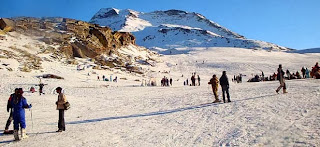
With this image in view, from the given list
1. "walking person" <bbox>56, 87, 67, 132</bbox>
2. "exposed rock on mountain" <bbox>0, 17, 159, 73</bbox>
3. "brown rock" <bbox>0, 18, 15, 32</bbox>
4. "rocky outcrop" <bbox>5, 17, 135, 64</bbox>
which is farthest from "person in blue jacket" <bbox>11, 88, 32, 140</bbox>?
"brown rock" <bbox>0, 18, 15, 32</bbox>

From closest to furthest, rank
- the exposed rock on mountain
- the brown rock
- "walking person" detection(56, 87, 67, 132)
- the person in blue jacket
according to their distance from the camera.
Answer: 1. the person in blue jacket
2. "walking person" detection(56, 87, 67, 132)
3. the brown rock
4. the exposed rock on mountain

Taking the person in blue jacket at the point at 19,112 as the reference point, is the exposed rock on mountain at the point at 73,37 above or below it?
above

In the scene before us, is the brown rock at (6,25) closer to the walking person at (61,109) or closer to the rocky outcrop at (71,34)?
the rocky outcrop at (71,34)

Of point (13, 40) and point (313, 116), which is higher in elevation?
point (13, 40)

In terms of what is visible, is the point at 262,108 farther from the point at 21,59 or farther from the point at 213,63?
the point at 213,63

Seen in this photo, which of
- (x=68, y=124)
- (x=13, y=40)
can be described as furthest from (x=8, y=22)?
(x=68, y=124)

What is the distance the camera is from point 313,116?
25.6ft

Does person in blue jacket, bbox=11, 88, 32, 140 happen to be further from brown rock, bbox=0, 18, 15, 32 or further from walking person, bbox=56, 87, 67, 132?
brown rock, bbox=0, 18, 15, 32

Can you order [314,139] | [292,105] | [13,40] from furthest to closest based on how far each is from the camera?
[13,40], [292,105], [314,139]

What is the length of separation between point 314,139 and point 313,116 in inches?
93.7

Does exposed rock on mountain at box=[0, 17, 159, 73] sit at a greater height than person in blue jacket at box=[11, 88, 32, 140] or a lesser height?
greater

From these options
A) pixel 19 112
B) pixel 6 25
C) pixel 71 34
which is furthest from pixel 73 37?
pixel 19 112

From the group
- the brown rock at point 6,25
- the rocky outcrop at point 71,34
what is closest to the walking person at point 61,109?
the rocky outcrop at point 71,34

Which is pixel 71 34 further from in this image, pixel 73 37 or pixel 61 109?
pixel 61 109
